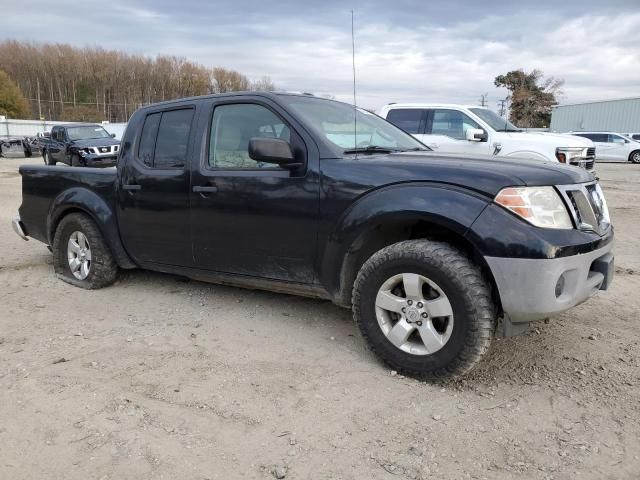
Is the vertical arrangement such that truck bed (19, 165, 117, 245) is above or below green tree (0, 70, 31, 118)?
below

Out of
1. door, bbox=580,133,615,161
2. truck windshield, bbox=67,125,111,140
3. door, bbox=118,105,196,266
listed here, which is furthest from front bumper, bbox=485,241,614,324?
door, bbox=580,133,615,161

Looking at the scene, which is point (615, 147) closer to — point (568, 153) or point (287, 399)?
point (568, 153)

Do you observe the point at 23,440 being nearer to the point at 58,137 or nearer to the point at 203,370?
the point at 203,370

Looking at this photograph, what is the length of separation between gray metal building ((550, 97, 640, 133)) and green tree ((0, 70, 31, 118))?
59.8 metres

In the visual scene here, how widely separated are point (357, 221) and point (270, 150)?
73 centimetres

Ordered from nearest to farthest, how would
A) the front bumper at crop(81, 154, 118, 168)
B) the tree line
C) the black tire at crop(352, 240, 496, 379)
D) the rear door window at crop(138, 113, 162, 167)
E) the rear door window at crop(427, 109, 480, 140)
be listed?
the black tire at crop(352, 240, 496, 379), the rear door window at crop(138, 113, 162, 167), the rear door window at crop(427, 109, 480, 140), the front bumper at crop(81, 154, 118, 168), the tree line

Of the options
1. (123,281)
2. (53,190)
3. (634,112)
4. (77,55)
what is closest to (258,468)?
(123,281)

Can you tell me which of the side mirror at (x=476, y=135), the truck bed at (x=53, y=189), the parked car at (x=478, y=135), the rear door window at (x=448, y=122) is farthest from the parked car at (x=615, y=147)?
the truck bed at (x=53, y=189)

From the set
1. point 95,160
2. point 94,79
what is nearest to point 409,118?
point 95,160

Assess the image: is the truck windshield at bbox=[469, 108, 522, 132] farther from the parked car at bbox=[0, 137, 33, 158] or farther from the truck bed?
the parked car at bbox=[0, 137, 33, 158]

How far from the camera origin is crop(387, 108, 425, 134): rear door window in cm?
1037

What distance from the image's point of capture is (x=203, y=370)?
3426 mm

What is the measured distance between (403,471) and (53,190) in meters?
4.48

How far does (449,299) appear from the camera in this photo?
10.0ft
